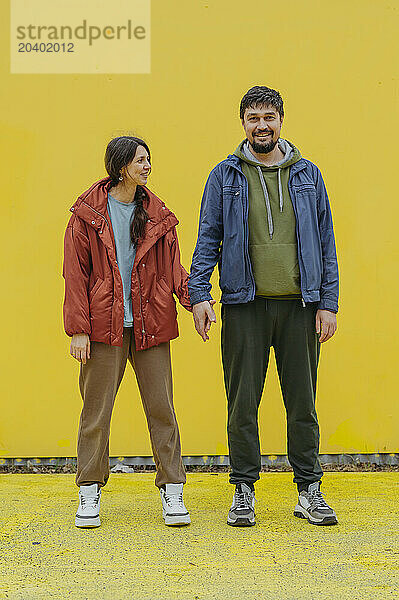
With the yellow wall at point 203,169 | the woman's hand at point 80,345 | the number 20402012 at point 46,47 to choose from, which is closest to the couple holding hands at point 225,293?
the woman's hand at point 80,345

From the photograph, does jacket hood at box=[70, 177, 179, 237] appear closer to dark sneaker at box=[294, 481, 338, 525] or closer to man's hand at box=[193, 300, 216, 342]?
man's hand at box=[193, 300, 216, 342]

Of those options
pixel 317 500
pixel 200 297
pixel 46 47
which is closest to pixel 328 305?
pixel 200 297

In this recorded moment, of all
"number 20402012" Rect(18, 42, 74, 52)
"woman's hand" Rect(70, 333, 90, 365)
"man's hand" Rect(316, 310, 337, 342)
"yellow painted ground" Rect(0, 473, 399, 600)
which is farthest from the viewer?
"number 20402012" Rect(18, 42, 74, 52)

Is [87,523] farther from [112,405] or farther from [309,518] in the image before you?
[309,518]

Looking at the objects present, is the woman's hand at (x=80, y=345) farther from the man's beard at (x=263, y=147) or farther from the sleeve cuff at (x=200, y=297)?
the man's beard at (x=263, y=147)

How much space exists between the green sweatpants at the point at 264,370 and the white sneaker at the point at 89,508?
573 millimetres

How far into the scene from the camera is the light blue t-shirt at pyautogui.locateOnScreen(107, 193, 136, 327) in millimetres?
3195

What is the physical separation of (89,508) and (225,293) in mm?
1034

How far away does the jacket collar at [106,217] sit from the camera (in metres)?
3.14

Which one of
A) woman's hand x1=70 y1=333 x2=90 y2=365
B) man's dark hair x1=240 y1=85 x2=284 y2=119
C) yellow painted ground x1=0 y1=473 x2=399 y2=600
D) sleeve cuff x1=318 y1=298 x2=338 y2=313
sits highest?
man's dark hair x1=240 y1=85 x2=284 y2=119

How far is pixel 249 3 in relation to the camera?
4.12 m

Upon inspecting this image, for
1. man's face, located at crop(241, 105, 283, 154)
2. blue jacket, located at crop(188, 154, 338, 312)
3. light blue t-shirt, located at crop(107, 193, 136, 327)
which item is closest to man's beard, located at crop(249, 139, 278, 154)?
man's face, located at crop(241, 105, 283, 154)

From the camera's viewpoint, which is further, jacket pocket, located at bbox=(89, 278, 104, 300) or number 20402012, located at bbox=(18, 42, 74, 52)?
number 20402012, located at bbox=(18, 42, 74, 52)

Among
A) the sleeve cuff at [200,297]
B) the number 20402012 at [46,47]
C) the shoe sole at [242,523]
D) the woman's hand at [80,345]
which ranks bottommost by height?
the shoe sole at [242,523]
